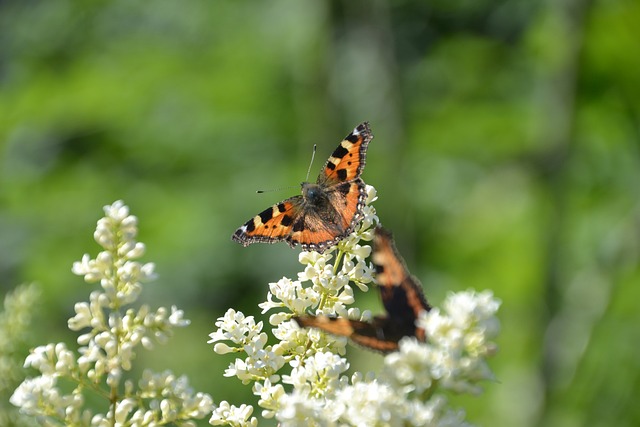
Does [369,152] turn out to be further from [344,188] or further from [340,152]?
[344,188]

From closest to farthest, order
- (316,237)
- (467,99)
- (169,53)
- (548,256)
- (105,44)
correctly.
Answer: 1. (316,237)
2. (548,256)
3. (467,99)
4. (169,53)
5. (105,44)

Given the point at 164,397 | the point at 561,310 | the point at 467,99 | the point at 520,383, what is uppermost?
the point at 467,99

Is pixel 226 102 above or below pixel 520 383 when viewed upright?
above

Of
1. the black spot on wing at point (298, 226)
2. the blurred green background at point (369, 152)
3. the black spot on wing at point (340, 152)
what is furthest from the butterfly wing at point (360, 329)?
the blurred green background at point (369, 152)

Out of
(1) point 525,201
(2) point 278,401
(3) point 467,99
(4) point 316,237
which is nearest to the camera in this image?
(2) point 278,401

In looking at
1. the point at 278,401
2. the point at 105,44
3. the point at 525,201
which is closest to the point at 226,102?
the point at 105,44

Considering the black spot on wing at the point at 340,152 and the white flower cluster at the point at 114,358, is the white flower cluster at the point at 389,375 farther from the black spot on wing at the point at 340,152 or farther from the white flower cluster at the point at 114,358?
the black spot on wing at the point at 340,152

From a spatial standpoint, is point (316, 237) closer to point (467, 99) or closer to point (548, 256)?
point (548, 256)
